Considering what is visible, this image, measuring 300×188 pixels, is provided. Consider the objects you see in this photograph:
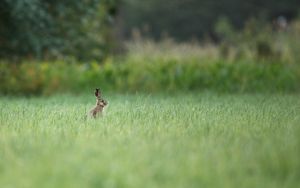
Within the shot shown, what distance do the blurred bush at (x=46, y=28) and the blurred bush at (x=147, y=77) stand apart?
1.12 meters

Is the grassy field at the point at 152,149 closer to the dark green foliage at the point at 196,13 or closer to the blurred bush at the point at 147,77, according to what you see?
the blurred bush at the point at 147,77

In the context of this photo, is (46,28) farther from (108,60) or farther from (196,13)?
(196,13)

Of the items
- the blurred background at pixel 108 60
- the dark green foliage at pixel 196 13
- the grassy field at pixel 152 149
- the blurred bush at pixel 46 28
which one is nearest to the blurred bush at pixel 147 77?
the blurred background at pixel 108 60

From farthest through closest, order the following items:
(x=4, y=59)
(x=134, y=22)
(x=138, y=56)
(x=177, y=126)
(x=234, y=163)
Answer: (x=134, y=22) → (x=138, y=56) → (x=4, y=59) → (x=177, y=126) → (x=234, y=163)

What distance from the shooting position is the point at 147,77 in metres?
13.9

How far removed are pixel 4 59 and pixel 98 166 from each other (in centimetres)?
1173

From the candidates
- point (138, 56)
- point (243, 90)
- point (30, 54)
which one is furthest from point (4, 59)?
point (243, 90)

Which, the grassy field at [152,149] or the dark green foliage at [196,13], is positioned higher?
the dark green foliage at [196,13]

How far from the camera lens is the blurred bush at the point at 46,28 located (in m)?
14.4

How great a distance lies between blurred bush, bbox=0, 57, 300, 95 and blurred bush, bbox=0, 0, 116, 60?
1.12 meters

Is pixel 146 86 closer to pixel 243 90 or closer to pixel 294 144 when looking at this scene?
pixel 243 90

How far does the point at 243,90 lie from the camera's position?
44.7 feet

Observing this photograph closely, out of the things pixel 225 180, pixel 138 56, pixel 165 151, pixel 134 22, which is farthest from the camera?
pixel 134 22

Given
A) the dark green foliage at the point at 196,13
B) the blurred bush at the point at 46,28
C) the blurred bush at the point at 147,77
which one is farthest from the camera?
the dark green foliage at the point at 196,13
